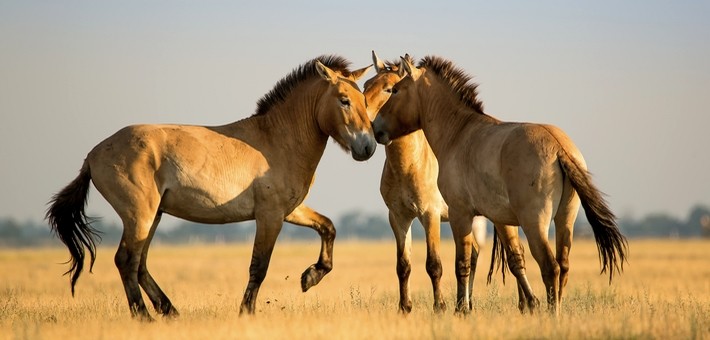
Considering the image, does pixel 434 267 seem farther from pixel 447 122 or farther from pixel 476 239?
pixel 476 239

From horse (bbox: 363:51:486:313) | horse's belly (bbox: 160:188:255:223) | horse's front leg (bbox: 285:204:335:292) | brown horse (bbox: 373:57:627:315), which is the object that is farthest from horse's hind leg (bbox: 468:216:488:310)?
horse's belly (bbox: 160:188:255:223)

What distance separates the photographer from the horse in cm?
1120

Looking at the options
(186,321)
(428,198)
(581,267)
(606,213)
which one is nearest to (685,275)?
(581,267)

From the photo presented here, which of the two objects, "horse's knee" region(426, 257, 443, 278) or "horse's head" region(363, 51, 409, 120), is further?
"horse's head" region(363, 51, 409, 120)

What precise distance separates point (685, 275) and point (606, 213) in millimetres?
12979

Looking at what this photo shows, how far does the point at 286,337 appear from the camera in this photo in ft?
25.1

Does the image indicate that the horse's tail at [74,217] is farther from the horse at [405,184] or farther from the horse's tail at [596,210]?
the horse's tail at [596,210]

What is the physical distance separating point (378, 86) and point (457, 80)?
1.04 m

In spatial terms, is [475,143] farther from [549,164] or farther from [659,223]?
[659,223]

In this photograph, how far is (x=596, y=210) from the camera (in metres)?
8.66

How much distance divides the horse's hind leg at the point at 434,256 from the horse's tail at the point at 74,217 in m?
3.67

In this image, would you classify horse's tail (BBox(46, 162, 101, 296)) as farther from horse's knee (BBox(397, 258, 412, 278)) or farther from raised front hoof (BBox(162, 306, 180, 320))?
horse's knee (BBox(397, 258, 412, 278))

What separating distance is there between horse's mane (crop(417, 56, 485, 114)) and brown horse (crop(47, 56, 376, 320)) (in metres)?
0.93

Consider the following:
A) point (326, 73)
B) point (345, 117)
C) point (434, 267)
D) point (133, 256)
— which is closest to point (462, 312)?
point (434, 267)
